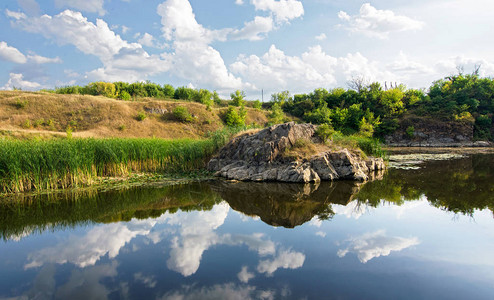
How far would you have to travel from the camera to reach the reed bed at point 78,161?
1081 cm

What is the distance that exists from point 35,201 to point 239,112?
37.5 meters

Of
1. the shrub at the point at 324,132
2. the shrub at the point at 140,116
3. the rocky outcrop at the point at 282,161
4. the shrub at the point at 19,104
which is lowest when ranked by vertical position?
the rocky outcrop at the point at 282,161

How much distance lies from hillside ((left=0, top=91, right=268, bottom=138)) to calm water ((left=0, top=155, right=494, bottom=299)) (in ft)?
84.6

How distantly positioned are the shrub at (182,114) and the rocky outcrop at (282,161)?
26219 mm

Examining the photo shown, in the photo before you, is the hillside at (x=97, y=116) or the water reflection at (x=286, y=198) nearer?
the water reflection at (x=286, y=198)

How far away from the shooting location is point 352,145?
17.5 meters

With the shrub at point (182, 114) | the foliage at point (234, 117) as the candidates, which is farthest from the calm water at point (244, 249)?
the foliage at point (234, 117)

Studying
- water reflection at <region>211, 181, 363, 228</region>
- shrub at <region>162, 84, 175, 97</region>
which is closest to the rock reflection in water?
water reflection at <region>211, 181, 363, 228</region>

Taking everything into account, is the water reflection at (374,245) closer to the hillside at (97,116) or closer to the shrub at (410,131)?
the hillside at (97,116)

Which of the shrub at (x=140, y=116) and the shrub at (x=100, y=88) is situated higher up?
the shrub at (x=100, y=88)

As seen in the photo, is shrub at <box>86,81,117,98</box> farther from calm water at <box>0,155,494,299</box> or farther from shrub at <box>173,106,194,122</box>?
calm water at <box>0,155,494,299</box>

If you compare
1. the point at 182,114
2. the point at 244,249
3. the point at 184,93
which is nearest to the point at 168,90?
the point at 184,93

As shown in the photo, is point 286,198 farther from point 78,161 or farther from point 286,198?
point 78,161

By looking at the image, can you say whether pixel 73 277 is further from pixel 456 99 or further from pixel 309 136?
pixel 456 99
